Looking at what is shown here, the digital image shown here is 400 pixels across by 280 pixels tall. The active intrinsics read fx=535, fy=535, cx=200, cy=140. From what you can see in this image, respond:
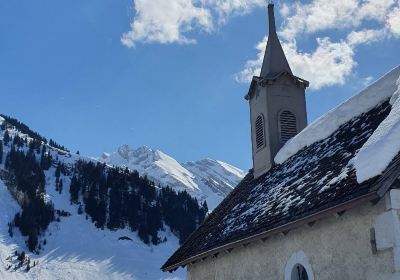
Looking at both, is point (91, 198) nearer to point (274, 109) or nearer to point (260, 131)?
point (260, 131)

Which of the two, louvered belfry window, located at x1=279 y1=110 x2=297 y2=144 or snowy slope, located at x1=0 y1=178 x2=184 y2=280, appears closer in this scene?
louvered belfry window, located at x1=279 y1=110 x2=297 y2=144

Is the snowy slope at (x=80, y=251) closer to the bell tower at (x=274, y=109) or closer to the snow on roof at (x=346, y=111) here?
the bell tower at (x=274, y=109)

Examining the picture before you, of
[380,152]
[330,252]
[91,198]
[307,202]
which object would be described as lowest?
[330,252]

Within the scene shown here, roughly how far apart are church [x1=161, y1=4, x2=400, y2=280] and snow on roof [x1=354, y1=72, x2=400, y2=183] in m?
0.02

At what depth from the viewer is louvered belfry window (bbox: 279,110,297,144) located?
65.0 ft

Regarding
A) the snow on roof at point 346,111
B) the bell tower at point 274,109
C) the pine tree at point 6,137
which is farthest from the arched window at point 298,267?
the pine tree at point 6,137

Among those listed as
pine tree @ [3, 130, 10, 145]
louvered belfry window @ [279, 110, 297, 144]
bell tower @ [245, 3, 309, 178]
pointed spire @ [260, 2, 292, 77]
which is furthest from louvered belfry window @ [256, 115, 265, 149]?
pine tree @ [3, 130, 10, 145]

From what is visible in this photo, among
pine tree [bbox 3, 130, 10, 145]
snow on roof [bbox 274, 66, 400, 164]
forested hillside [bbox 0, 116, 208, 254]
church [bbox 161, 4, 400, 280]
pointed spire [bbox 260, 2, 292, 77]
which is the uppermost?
pine tree [bbox 3, 130, 10, 145]

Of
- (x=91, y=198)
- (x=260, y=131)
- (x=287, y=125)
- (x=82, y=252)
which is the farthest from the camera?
(x=91, y=198)

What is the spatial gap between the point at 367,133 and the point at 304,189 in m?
1.84

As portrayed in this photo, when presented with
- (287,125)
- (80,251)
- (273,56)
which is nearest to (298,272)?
(287,125)

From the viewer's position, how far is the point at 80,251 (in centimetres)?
8369

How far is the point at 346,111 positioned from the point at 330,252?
18.2 ft

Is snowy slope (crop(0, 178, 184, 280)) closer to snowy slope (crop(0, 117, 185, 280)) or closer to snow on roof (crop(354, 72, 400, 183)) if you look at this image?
snowy slope (crop(0, 117, 185, 280))
